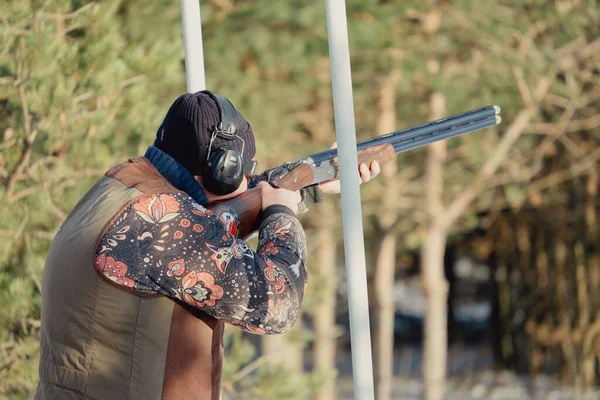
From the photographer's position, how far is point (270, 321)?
164 cm

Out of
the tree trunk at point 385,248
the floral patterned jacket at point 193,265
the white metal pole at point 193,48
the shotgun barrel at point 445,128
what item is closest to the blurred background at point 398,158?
the tree trunk at point 385,248

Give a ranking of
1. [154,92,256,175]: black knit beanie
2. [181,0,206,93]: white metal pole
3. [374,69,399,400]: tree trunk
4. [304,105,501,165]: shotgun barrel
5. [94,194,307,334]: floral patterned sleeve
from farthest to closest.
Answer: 1. [374,69,399,400]: tree trunk
2. [304,105,501,165]: shotgun barrel
3. [181,0,206,93]: white metal pole
4. [154,92,256,175]: black knit beanie
5. [94,194,307,334]: floral patterned sleeve

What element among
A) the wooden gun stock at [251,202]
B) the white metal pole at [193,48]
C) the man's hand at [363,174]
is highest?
the white metal pole at [193,48]

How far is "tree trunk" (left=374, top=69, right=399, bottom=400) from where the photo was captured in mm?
8445

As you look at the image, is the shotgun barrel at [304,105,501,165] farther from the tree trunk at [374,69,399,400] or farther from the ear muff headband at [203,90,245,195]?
the tree trunk at [374,69,399,400]

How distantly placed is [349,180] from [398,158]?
8234 mm

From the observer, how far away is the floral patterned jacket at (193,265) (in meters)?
1.58

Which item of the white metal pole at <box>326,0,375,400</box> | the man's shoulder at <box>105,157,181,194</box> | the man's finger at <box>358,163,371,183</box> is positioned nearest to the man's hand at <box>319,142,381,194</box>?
the man's finger at <box>358,163,371,183</box>

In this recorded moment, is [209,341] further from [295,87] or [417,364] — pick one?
[417,364]

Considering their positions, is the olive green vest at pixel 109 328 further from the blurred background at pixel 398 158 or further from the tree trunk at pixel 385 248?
the tree trunk at pixel 385 248

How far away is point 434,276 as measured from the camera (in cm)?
905

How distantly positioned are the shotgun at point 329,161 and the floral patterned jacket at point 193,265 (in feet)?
0.73

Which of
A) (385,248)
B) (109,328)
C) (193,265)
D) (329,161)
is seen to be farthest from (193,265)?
(385,248)

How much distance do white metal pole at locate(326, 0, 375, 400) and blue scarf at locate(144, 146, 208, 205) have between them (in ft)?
0.98
